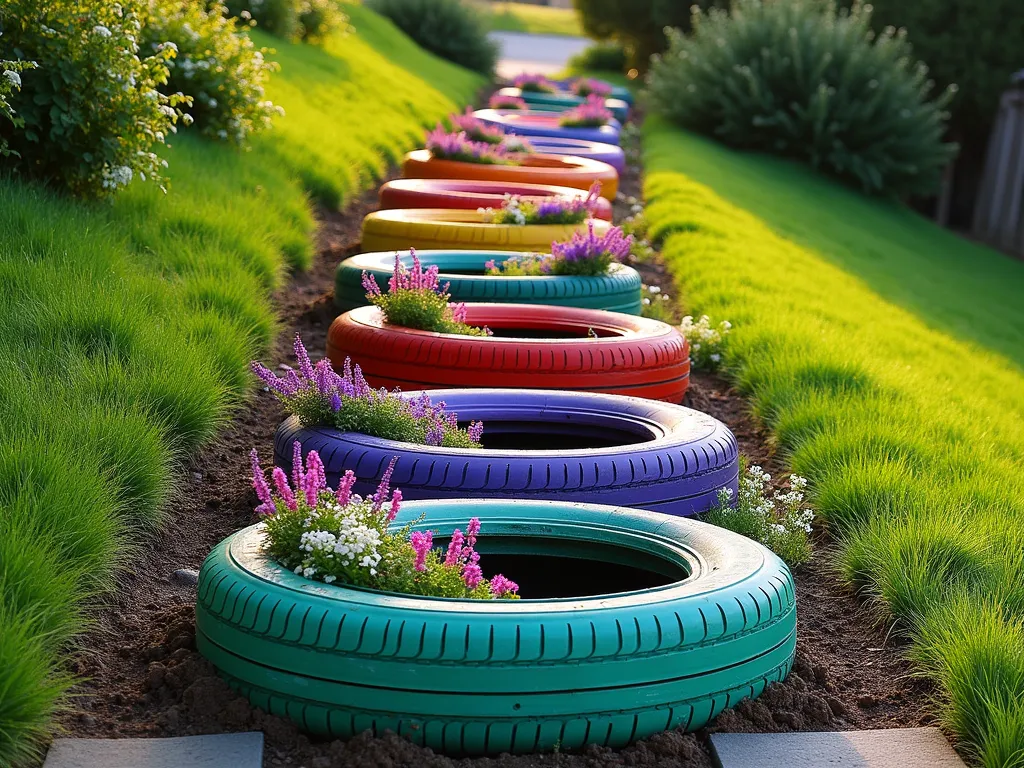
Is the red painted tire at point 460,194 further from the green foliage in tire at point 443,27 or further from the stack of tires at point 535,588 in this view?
the green foliage in tire at point 443,27

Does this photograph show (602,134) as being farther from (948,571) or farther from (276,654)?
(276,654)

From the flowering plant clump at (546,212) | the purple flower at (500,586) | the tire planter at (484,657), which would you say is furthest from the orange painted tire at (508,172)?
the tire planter at (484,657)

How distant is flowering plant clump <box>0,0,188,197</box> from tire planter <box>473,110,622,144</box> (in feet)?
29.1

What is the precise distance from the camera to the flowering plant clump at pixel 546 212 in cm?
765

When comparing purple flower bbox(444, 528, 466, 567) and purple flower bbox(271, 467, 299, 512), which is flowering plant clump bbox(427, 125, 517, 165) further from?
purple flower bbox(444, 528, 466, 567)

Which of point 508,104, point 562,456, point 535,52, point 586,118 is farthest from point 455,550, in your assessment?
point 535,52

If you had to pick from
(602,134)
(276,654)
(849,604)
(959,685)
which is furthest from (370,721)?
(602,134)

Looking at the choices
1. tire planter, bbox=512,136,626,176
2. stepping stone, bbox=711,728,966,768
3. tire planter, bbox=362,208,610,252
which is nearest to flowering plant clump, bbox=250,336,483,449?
stepping stone, bbox=711,728,966,768

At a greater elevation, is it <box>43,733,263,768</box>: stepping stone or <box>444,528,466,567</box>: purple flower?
<box>444,528,466,567</box>: purple flower

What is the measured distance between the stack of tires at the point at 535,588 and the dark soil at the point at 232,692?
0.05 meters

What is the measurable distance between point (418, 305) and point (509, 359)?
562 millimetres

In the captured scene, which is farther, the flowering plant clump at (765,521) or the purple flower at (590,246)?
the purple flower at (590,246)

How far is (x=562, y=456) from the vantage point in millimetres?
3896

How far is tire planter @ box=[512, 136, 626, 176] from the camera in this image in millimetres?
12617
